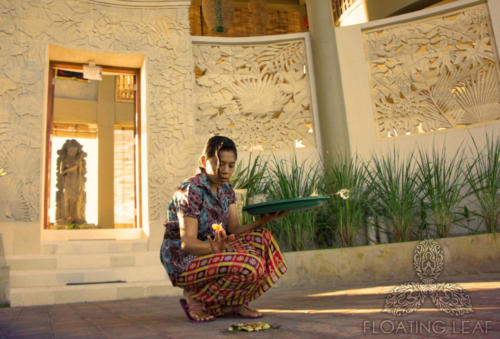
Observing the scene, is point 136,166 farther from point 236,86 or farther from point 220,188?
point 220,188

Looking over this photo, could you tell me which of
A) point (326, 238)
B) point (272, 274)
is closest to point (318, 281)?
point (326, 238)

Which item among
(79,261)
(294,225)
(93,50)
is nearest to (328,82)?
(294,225)

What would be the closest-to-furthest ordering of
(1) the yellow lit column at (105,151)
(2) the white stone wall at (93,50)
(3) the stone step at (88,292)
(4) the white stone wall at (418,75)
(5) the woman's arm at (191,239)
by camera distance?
(5) the woman's arm at (191,239) → (3) the stone step at (88,292) → (2) the white stone wall at (93,50) → (4) the white stone wall at (418,75) → (1) the yellow lit column at (105,151)

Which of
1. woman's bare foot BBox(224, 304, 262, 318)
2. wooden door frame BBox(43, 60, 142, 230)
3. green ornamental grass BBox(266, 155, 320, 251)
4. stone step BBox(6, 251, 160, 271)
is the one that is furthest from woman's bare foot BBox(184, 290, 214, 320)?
wooden door frame BBox(43, 60, 142, 230)

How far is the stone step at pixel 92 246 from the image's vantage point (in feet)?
15.3

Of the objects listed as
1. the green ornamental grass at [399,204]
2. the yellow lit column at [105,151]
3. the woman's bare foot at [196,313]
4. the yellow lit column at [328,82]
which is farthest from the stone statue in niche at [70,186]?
the woman's bare foot at [196,313]

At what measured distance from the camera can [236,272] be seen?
188 cm

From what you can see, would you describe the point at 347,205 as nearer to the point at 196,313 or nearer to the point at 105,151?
the point at 196,313

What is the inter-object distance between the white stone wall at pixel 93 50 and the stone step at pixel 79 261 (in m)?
0.43

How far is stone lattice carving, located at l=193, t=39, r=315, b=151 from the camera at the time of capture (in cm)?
600

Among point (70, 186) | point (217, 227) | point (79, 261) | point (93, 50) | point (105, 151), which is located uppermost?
point (93, 50)

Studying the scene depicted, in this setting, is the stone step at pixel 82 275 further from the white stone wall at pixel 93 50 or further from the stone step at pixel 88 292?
the white stone wall at pixel 93 50

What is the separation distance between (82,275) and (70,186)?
4.92 metres

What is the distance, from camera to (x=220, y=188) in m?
2.11
